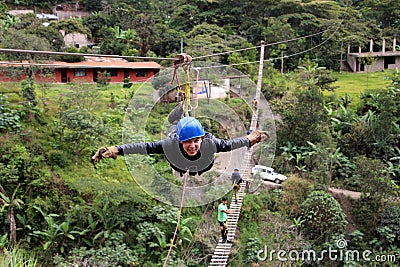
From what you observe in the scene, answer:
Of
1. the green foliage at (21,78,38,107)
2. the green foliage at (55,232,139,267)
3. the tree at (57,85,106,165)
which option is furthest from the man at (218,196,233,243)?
the green foliage at (21,78,38,107)

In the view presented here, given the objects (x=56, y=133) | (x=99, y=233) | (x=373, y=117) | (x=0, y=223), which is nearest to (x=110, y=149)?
(x=99, y=233)

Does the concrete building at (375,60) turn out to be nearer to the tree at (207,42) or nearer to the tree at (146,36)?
the tree at (207,42)

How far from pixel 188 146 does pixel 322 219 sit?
5918 mm

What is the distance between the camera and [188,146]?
1671 mm

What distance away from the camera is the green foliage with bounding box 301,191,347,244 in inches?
281

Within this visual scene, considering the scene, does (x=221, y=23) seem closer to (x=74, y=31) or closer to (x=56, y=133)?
(x=74, y=31)

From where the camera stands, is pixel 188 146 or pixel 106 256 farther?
pixel 106 256

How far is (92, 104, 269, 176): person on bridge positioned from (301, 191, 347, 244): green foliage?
570 centimetres

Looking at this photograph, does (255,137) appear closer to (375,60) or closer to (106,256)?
(106,256)

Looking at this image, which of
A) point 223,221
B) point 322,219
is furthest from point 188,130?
point 322,219

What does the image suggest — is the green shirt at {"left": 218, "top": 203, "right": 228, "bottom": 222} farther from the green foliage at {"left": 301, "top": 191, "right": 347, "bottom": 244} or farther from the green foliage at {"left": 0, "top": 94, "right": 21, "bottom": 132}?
the green foliage at {"left": 0, "top": 94, "right": 21, "bottom": 132}

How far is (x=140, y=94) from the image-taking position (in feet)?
8.14

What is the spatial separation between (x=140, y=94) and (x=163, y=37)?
11087mm

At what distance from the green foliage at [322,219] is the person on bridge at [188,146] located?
570cm
